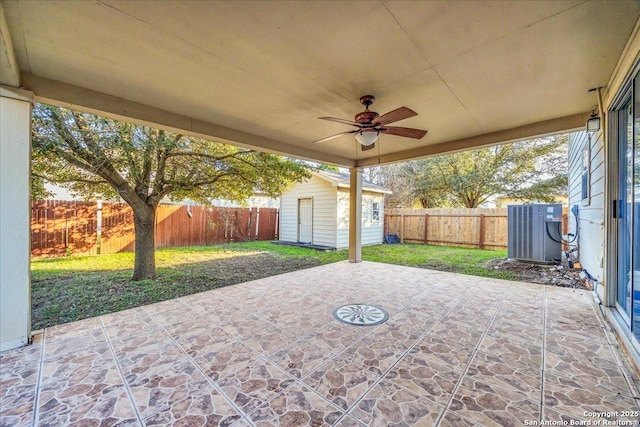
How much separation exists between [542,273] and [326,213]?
19.9 feet

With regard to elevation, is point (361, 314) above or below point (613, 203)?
below

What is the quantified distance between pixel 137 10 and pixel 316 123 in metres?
2.44

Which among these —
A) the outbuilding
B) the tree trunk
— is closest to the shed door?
the outbuilding

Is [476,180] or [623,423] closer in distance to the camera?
[623,423]

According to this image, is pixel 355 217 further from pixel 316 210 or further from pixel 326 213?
pixel 316 210

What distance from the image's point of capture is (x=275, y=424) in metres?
1.58

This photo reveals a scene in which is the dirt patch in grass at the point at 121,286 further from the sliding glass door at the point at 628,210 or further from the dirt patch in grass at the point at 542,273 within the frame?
the sliding glass door at the point at 628,210

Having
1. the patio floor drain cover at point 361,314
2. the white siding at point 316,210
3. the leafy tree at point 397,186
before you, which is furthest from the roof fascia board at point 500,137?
the leafy tree at point 397,186

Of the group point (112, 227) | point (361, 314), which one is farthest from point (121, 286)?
point (361, 314)

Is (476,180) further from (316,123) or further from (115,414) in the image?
(115,414)

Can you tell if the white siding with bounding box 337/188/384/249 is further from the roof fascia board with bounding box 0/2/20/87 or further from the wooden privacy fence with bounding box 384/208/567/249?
the roof fascia board with bounding box 0/2/20/87

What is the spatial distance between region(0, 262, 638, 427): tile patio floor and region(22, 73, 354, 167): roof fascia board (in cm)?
236

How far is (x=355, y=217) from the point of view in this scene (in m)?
6.64

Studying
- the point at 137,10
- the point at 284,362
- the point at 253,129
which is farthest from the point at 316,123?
the point at 284,362
